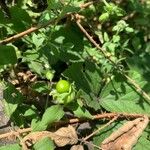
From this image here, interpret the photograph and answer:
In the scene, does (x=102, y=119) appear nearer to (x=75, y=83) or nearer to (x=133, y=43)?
(x=75, y=83)

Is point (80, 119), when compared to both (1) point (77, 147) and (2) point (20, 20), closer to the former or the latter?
(1) point (77, 147)

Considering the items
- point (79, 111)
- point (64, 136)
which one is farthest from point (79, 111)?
point (64, 136)

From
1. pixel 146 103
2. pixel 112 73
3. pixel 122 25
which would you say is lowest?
pixel 146 103

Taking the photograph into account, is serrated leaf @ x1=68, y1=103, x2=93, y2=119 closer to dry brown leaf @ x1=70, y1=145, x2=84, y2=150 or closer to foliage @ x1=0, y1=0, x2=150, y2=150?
foliage @ x1=0, y1=0, x2=150, y2=150

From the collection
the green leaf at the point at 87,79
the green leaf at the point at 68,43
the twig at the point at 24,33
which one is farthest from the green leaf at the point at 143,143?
the twig at the point at 24,33

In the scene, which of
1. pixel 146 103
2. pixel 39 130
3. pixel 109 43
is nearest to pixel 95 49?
pixel 109 43
